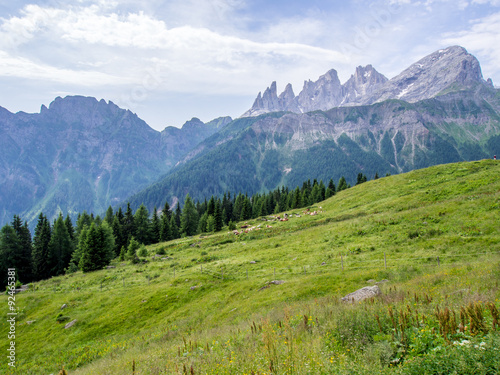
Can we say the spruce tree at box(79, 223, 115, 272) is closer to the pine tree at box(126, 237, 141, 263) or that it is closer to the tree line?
the tree line

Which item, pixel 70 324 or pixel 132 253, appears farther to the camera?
pixel 132 253

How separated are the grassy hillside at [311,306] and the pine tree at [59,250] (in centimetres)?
2809

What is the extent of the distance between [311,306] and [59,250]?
226ft

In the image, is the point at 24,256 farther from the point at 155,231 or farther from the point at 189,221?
the point at 189,221

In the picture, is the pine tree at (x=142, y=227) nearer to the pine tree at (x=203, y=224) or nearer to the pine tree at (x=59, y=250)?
the pine tree at (x=203, y=224)

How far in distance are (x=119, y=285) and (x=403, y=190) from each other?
174 feet

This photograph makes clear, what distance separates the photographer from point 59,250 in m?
59.9

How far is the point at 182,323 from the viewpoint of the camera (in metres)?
19.0

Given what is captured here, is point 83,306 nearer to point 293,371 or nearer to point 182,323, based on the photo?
point 182,323

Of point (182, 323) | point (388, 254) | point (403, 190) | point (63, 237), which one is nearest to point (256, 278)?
point (182, 323)

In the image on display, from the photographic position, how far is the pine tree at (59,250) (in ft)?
194

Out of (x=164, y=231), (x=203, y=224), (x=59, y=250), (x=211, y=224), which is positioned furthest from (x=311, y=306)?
(x=203, y=224)

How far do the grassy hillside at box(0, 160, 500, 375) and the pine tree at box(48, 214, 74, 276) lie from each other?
92.2 feet

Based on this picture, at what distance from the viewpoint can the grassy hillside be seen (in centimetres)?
650
